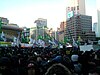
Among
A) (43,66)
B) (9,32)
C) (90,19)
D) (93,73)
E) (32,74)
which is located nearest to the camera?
(93,73)

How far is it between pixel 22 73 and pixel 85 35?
425 ft

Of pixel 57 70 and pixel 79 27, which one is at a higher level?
pixel 79 27

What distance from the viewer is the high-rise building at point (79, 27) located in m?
137

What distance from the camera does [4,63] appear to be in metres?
7.93

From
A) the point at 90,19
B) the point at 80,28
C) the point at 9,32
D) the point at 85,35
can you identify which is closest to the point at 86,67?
the point at 9,32

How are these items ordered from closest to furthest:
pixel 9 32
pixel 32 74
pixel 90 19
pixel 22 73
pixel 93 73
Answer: pixel 93 73, pixel 32 74, pixel 22 73, pixel 9 32, pixel 90 19

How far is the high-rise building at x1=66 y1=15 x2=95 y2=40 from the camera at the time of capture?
5404 inches

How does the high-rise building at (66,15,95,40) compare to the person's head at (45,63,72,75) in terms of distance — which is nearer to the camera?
the person's head at (45,63,72,75)

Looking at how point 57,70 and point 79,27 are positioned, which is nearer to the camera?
point 57,70

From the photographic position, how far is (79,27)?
148m

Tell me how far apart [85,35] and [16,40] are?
307 feet

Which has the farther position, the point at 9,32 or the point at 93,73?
the point at 9,32

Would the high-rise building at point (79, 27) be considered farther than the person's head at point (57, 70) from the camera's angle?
Yes

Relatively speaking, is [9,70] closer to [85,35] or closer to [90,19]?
[85,35]
